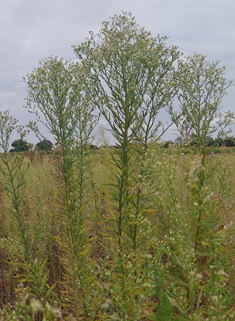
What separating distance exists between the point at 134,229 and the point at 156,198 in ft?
1.30

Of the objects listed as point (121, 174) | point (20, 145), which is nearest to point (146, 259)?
point (121, 174)

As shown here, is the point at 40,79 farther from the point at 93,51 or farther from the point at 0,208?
the point at 0,208

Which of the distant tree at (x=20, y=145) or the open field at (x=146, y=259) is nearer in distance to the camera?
the open field at (x=146, y=259)

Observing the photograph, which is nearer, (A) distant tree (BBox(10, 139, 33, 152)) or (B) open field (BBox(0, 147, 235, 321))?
(B) open field (BBox(0, 147, 235, 321))

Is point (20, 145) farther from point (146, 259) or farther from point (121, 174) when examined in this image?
point (146, 259)

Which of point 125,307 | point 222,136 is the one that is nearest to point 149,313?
point 125,307

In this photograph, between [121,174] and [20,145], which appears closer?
[121,174]

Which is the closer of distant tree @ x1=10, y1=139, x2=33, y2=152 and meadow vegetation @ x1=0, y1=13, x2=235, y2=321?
meadow vegetation @ x1=0, y1=13, x2=235, y2=321

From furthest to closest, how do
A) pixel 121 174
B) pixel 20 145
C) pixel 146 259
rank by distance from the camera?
1. pixel 20 145
2. pixel 121 174
3. pixel 146 259

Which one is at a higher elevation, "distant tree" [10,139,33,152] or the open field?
"distant tree" [10,139,33,152]

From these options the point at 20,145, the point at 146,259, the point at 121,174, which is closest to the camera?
the point at 146,259

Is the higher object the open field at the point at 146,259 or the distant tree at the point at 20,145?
the distant tree at the point at 20,145

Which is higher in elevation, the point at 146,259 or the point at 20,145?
the point at 20,145

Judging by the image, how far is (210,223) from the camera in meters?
1.66
